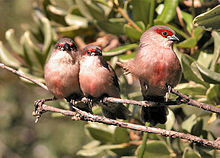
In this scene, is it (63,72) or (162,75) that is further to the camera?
(63,72)

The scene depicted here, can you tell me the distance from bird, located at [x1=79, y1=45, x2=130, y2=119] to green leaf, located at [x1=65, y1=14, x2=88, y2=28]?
13.0 inches

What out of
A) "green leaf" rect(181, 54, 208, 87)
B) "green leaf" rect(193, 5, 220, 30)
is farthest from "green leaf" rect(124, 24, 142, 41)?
"green leaf" rect(193, 5, 220, 30)

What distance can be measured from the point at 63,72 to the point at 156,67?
1.05 m

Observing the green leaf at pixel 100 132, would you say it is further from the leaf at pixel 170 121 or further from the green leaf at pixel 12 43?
the green leaf at pixel 12 43

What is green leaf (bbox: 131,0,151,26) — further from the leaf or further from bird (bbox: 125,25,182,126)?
the leaf

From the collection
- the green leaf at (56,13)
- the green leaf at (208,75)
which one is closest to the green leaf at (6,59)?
the green leaf at (56,13)

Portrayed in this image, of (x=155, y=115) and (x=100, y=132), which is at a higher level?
(x=155, y=115)

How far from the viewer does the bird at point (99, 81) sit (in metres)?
3.52

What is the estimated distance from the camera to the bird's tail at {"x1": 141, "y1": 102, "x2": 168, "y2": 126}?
3232mm

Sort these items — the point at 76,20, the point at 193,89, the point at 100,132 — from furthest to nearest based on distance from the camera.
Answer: the point at 76,20
the point at 100,132
the point at 193,89

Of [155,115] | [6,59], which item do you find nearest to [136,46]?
[155,115]

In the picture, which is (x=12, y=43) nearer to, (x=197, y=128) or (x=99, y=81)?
(x=99, y=81)

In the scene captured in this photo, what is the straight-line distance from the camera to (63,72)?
3.46 metres

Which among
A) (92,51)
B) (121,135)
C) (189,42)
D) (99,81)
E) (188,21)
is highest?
(188,21)
